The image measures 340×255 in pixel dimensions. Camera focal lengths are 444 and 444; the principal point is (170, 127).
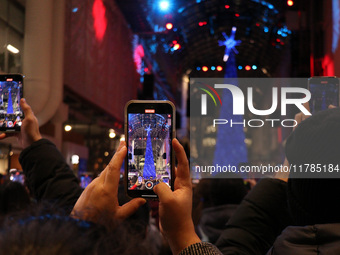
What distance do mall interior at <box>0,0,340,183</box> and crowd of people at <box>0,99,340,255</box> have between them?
156 millimetres

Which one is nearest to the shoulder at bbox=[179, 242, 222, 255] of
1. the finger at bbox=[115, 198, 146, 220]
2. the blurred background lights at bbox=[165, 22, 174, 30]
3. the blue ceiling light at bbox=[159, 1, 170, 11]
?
the finger at bbox=[115, 198, 146, 220]

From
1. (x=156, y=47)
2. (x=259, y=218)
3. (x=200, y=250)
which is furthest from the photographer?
(x=156, y=47)

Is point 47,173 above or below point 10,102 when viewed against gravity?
below

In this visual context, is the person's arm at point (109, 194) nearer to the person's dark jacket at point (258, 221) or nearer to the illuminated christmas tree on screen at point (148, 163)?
the illuminated christmas tree on screen at point (148, 163)

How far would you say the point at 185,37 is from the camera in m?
1.41

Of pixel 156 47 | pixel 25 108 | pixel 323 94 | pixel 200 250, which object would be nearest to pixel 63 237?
pixel 200 250

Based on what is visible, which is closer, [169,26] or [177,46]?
[177,46]

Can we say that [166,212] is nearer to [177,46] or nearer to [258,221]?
[258,221]

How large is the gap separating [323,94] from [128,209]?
23.5 inches

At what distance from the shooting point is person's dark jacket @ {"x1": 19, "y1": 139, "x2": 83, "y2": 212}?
94 centimetres

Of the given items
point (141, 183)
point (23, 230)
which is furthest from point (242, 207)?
point (23, 230)

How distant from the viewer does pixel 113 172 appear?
0.79 meters

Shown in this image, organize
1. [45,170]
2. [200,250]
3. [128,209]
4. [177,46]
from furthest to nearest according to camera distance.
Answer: [177,46] → [45,170] → [128,209] → [200,250]

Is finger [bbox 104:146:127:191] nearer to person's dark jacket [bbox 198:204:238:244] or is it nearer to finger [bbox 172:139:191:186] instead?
finger [bbox 172:139:191:186]
